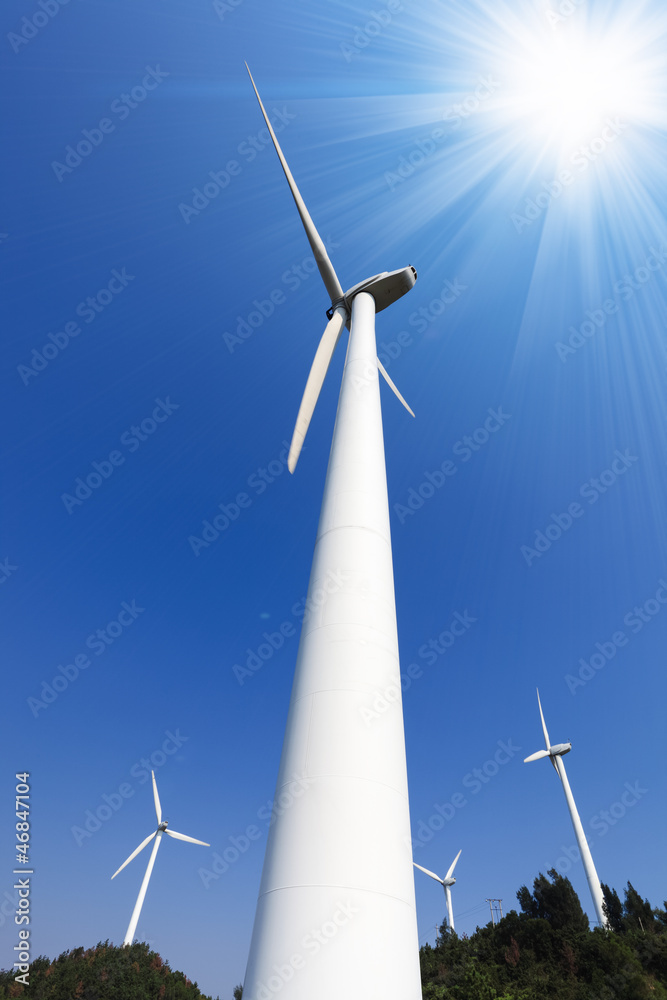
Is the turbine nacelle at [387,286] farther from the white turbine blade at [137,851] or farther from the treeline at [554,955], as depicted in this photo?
the white turbine blade at [137,851]

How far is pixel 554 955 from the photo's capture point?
1448 inches

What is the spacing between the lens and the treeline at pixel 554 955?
30969mm

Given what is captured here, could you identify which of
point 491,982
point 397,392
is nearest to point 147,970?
point 491,982

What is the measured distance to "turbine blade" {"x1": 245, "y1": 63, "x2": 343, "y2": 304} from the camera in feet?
65.0

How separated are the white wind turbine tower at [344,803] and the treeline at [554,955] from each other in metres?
35.7

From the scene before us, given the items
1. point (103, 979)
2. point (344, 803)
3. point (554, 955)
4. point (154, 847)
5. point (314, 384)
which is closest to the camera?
point (344, 803)

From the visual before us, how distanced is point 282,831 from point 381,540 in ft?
15.0

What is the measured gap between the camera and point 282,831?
572 centimetres

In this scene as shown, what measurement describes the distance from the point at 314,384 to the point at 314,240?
9.15 metres

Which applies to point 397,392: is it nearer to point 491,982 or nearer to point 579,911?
point 491,982

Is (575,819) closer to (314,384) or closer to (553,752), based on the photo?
(553,752)

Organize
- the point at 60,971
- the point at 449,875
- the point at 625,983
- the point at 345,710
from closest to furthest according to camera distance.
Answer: the point at 345,710 < the point at 625,983 < the point at 60,971 < the point at 449,875

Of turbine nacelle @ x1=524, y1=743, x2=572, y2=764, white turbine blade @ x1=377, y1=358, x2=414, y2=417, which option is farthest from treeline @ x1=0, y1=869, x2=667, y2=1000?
white turbine blade @ x1=377, y1=358, x2=414, y2=417

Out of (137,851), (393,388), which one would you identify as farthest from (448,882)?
(393,388)
